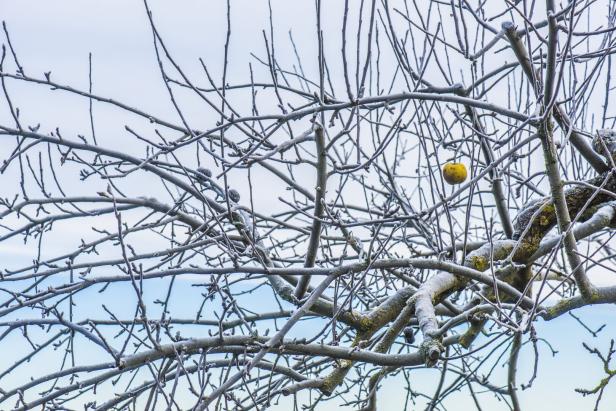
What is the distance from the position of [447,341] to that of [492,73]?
4.09 feet

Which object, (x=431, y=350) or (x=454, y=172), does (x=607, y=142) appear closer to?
(x=454, y=172)

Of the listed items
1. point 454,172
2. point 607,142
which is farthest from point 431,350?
point 607,142

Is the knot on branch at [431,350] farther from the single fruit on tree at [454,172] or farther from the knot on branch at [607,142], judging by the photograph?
the knot on branch at [607,142]

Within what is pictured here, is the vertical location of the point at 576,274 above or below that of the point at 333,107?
below

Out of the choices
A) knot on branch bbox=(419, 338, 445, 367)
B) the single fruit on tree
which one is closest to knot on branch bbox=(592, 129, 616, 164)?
the single fruit on tree

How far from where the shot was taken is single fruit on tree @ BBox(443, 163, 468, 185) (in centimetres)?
270

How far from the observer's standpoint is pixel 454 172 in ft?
8.85

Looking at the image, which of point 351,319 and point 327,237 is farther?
point 327,237

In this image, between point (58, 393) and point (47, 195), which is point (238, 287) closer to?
point (47, 195)

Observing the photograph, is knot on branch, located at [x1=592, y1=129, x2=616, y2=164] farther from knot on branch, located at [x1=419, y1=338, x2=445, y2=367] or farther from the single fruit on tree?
knot on branch, located at [x1=419, y1=338, x2=445, y2=367]

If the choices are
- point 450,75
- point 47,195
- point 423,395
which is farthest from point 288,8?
point 423,395

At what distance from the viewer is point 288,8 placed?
3.63m

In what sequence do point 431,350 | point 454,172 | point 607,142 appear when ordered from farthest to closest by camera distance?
1. point 607,142
2. point 454,172
3. point 431,350

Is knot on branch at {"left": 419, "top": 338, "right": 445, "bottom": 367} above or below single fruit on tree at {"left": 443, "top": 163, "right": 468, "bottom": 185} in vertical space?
below
